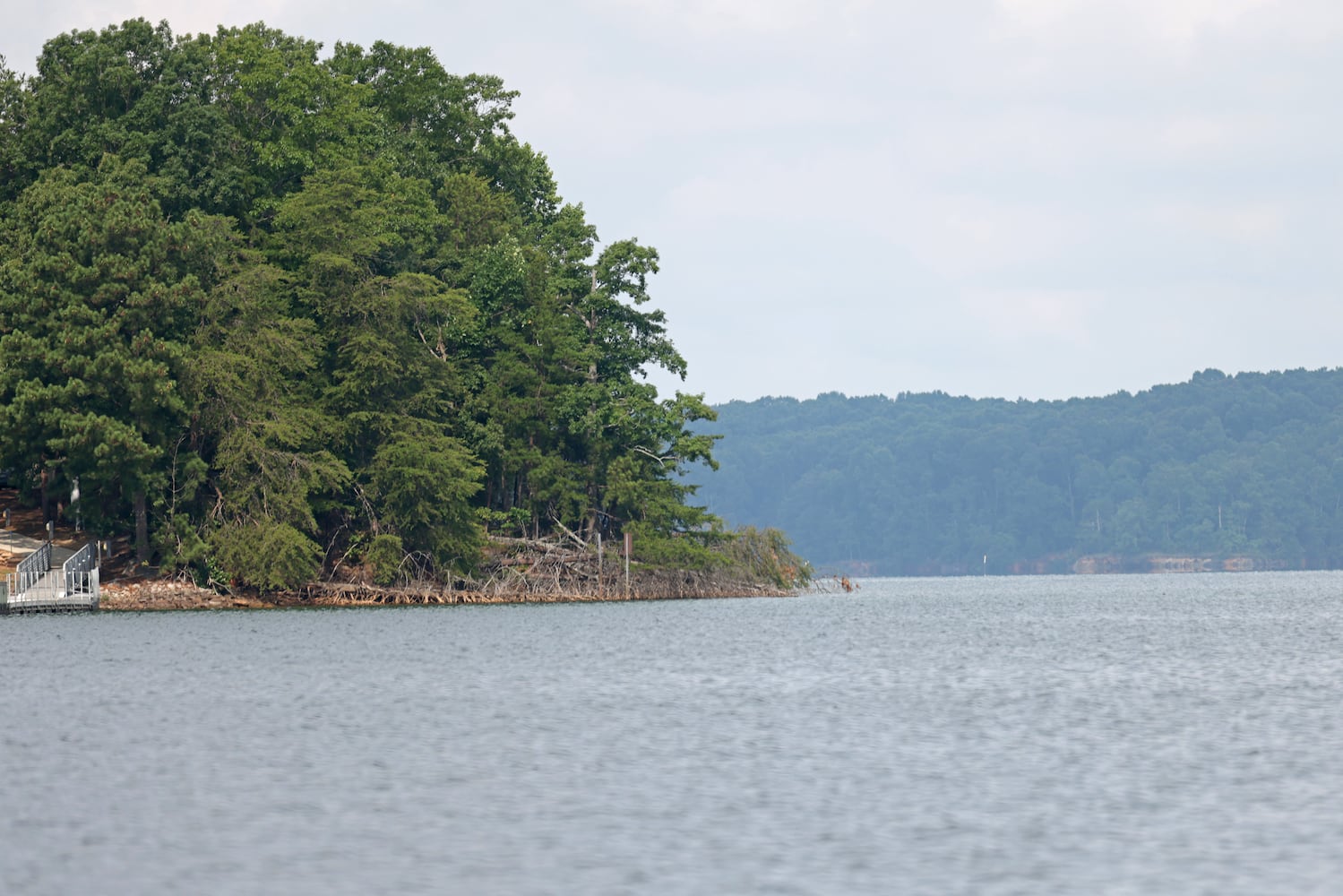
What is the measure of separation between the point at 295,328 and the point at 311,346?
1.30 meters

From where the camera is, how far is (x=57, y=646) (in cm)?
4716

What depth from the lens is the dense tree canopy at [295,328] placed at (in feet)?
209

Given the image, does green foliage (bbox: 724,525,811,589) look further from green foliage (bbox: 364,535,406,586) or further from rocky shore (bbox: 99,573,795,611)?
green foliage (bbox: 364,535,406,586)

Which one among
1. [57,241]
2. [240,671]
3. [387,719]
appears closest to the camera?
[387,719]

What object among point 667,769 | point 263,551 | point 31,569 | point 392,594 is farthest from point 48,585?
point 667,769

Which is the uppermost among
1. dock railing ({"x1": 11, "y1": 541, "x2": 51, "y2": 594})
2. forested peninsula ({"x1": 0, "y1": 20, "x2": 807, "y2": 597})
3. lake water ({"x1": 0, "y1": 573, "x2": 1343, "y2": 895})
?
forested peninsula ({"x1": 0, "y1": 20, "x2": 807, "y2": 597})

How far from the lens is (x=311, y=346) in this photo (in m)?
71.0

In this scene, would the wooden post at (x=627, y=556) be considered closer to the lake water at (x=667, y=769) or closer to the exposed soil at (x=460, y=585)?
the exposed soil at (x=460, y=585)

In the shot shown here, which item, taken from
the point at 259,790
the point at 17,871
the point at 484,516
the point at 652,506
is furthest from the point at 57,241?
the point at 17,871

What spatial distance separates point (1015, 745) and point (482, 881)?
38.6ft

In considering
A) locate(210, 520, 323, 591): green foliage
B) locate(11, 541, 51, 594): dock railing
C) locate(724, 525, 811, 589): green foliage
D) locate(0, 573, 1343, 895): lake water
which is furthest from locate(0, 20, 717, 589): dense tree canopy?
locate(0, 573, 1343, 895): lake water

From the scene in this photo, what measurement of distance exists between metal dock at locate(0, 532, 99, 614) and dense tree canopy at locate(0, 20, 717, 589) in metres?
2.71

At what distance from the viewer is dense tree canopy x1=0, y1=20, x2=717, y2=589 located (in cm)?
6366

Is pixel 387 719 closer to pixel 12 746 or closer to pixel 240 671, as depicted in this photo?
pixel 12 746
